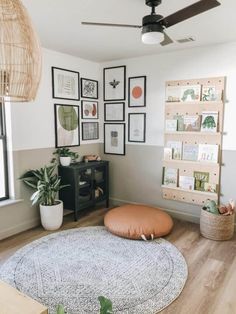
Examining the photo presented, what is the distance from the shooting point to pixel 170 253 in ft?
8.93

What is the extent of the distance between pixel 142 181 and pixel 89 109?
1401 millimetres

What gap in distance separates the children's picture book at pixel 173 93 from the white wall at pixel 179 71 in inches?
3.3

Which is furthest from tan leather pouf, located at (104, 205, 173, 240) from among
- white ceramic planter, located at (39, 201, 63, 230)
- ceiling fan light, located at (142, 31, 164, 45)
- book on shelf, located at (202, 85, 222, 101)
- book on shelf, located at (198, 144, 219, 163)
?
ceiling fan light, located at (142, 31, 164, 45)

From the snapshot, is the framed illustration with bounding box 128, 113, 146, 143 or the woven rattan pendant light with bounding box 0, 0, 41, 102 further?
the framed illustration with bounding box 128, 113, 146, 143

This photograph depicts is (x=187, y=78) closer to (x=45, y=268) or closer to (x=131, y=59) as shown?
(x=131, y=59)

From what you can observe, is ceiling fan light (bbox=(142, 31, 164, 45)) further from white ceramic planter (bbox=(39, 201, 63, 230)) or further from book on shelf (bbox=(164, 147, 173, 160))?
white ceramic planter (bbox=(39, 201, 63, 230))

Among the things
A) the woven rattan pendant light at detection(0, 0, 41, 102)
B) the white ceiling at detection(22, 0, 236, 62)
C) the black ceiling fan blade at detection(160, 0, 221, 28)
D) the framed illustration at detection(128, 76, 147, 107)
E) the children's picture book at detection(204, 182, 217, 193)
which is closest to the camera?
the woven rattan pendant light at detection(0, 0, 41, 102)

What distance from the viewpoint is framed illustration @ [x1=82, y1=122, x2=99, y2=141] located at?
4090 millimetres

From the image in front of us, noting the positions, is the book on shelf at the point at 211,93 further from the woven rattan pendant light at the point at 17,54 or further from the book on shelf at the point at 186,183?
the woven rattan pendant light at the point at 17,54

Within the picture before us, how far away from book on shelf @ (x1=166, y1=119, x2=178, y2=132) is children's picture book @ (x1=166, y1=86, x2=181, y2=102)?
28 cm

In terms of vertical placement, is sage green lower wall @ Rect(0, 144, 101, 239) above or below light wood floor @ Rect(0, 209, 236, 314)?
above

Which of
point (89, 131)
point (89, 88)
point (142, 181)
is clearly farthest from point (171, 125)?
point (89, 88)

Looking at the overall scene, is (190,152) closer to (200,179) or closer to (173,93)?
(200,179)

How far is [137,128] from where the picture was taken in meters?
3.96
